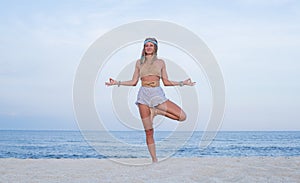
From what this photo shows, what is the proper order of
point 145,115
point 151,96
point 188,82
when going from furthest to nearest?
1. point 145,115
2. point 151,96
3. point 188,82

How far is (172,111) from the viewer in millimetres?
7332

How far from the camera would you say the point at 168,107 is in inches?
290

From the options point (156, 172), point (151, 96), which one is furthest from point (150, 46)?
point (156, 172)

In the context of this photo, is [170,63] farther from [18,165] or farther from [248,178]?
[18,165]

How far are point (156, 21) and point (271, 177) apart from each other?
3.14 metres

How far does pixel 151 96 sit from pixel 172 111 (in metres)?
0.46

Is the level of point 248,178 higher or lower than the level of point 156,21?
lower

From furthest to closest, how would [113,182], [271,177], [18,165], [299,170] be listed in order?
[18,165] → [299,170] → [271,177] → [113,182]

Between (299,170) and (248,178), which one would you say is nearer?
(248,178)

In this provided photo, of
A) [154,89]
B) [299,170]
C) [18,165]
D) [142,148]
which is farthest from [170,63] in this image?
[142,148]

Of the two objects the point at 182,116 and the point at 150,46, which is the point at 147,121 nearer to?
the point at 182,116

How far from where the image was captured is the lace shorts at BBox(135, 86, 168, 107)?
7.46 m

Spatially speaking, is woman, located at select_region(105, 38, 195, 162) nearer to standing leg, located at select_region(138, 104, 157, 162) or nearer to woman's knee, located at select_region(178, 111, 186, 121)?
standing leg, located at select_region(138, 104, 157, 162)

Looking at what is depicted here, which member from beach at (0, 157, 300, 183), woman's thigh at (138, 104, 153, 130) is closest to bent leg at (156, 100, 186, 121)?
woman's thigh at (138, 104, 153, 130)
